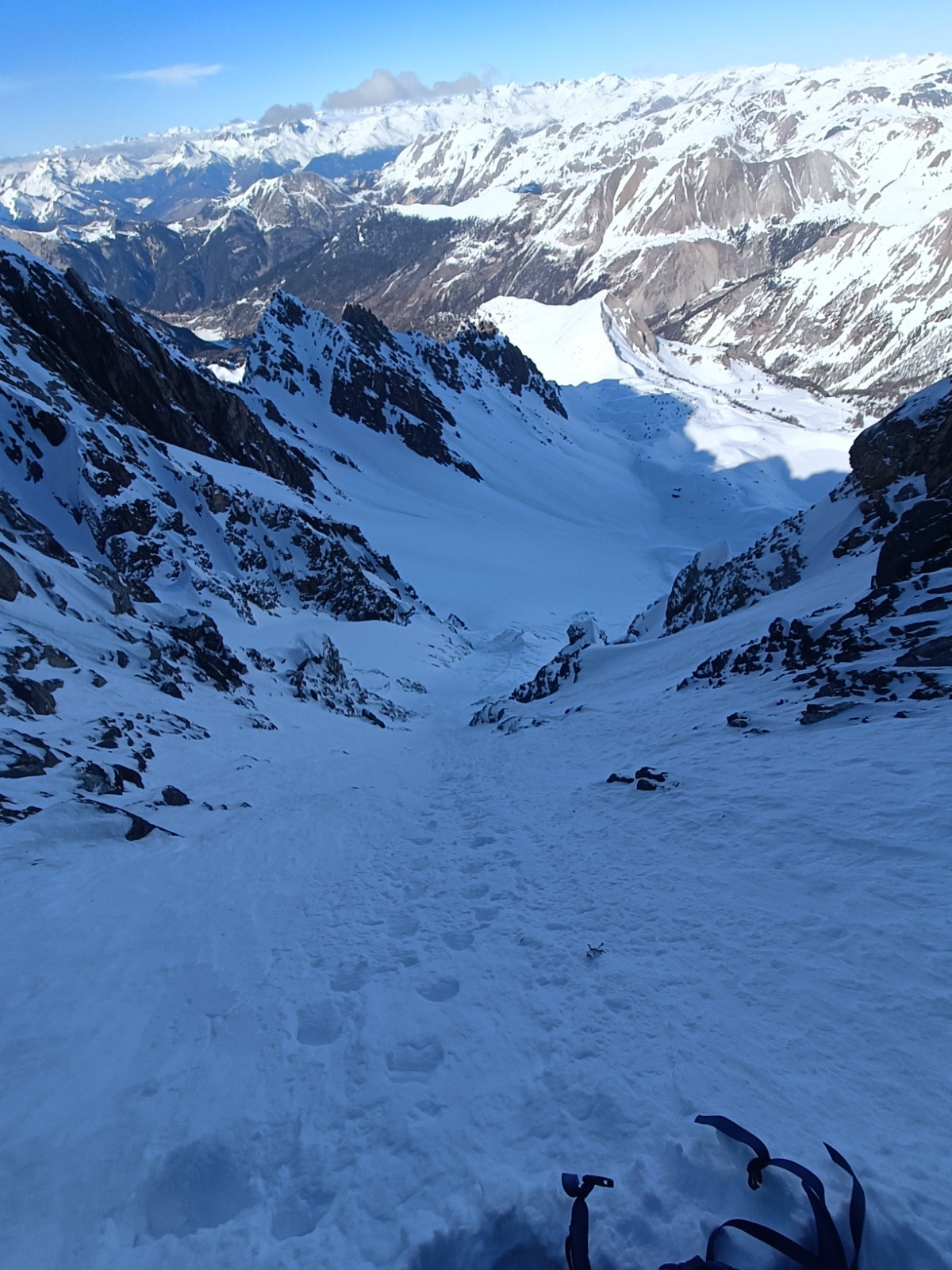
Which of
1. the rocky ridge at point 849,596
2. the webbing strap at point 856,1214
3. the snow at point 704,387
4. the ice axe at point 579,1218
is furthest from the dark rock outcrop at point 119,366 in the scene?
the snow at point 704,387

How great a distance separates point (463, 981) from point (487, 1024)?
24.9 inches

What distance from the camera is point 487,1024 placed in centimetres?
471

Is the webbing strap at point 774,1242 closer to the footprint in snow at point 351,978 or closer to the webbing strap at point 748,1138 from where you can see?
the webbing strap at point 748,1138

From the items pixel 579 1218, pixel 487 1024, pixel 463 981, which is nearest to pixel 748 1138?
pixel 579 1218

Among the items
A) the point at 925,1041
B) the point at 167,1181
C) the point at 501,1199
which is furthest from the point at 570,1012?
the point at 167,1181

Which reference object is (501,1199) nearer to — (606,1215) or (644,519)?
(606,1215)

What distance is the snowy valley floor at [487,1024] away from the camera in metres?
3.21

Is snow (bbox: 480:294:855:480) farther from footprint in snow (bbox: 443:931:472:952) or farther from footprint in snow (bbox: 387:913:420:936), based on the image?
footprint in snow (bbox: 443:931:472:952)

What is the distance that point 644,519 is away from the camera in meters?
80.5

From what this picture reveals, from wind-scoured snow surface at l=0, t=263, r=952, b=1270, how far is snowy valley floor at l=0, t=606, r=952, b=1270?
20 millimetres

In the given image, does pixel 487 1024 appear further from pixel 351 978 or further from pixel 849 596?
pixel 849 596

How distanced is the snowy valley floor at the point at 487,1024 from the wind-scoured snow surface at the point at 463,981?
0.07 ft

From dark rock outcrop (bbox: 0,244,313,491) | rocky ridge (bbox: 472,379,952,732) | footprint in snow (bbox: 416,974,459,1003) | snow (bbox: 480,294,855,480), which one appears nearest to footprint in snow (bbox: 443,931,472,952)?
footprint in snow (bbox: 416,974,459,1003)

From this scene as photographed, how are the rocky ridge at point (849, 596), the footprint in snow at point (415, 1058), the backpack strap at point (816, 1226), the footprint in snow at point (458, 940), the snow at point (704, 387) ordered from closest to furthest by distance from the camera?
the backpack strap at point (816, 1226) → the footprint in snow at point (415, 1058) → the footprint in snow at point (458, 940) → the rocky ridge at point (849, 596) → the snow at point (704, 387)
